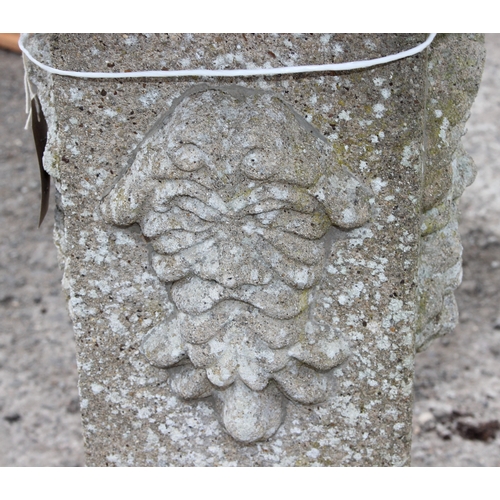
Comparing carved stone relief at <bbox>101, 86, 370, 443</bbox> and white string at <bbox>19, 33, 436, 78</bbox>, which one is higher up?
white string at <bbox>19, 33, 436, 78</bbox>

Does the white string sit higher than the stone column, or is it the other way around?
the white string

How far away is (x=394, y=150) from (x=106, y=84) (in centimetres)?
39

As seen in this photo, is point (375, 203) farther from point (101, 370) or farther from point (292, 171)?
point (101, 370)

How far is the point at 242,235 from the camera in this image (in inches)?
39.1

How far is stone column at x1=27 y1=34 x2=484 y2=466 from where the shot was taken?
95cm

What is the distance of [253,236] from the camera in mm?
994

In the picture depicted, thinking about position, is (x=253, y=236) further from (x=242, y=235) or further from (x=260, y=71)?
(x=260, y=71)

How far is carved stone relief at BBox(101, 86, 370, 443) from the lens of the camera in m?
0.96

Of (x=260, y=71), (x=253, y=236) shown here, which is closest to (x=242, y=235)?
(x=253, y=236)

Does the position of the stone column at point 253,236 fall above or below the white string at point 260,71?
below

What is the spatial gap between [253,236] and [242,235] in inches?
0.6

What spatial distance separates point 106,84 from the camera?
38.1 inches

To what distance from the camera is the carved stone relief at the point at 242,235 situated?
3.14ft

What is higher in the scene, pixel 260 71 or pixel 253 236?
pixel 260 71
